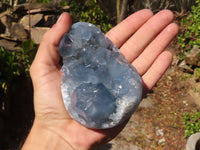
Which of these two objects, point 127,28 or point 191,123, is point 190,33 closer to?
point 191,123

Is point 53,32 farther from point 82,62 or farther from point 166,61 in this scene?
point 166,61

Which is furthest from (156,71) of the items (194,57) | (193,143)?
(194,57)

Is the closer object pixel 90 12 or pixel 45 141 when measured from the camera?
pixel 45 141

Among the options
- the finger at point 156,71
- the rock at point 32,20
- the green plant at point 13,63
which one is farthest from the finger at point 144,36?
the rock at point 32,20

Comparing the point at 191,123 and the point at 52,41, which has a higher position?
the point at 52,41


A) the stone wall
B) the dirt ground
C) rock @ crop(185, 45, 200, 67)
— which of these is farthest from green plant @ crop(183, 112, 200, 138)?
the stone wall

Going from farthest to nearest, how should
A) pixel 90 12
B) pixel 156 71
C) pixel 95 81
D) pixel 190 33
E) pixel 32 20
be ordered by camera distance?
pixel 90 12, pixel 190 33, pixel 32 20, pixel 156 71, pixel 95 81

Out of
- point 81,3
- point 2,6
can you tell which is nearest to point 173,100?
point 81,3
